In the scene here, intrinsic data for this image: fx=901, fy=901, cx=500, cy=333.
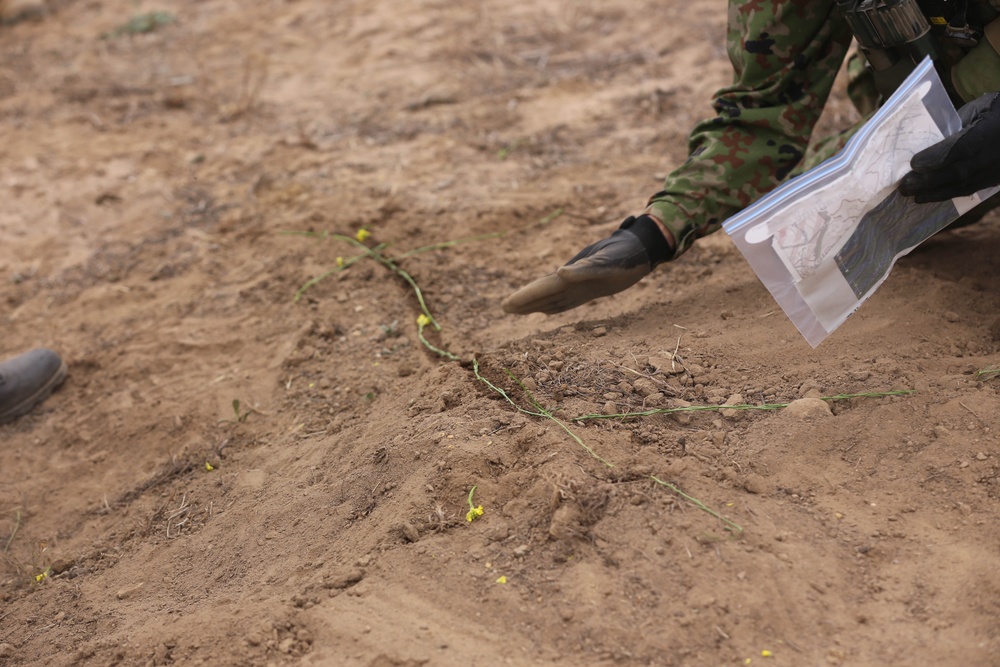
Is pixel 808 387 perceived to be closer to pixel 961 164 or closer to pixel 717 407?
pixel 717 407

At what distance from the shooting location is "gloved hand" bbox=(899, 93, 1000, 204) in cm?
179

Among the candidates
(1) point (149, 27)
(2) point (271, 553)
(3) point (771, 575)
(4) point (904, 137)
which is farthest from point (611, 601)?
(1) point (149, 27)

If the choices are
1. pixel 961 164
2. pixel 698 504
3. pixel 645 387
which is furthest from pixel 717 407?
pixel 961 164

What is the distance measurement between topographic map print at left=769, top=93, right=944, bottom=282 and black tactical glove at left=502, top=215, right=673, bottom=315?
0.51m

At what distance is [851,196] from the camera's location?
5.90 feet

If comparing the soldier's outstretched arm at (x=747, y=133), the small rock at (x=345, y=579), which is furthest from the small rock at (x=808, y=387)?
the small rock at (x=345, y=579)

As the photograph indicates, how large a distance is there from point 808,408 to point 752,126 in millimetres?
888

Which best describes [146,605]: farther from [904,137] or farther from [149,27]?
[149,27]

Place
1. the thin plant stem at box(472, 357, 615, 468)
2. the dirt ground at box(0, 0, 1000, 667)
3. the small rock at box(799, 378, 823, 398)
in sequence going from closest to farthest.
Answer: the dirt ground at box(0, 0, 1000, 667)
the thin plant stem at box(472, 357, 615, 468)
the small rock at box(799, 378, 823, 398)

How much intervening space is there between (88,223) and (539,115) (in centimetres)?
189

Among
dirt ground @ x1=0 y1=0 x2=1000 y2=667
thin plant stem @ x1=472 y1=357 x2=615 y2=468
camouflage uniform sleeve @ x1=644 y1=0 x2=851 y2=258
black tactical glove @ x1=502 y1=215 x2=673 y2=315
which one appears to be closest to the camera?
dirt ground @ x1=0 y1=0 x2=1000 y2=667

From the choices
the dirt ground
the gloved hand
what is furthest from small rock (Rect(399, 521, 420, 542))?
the gloved hand

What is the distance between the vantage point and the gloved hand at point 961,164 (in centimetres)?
179

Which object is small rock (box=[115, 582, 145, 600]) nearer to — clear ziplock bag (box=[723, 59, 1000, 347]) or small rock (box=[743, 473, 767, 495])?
small rock (box=[743, 473, 767, 495])
